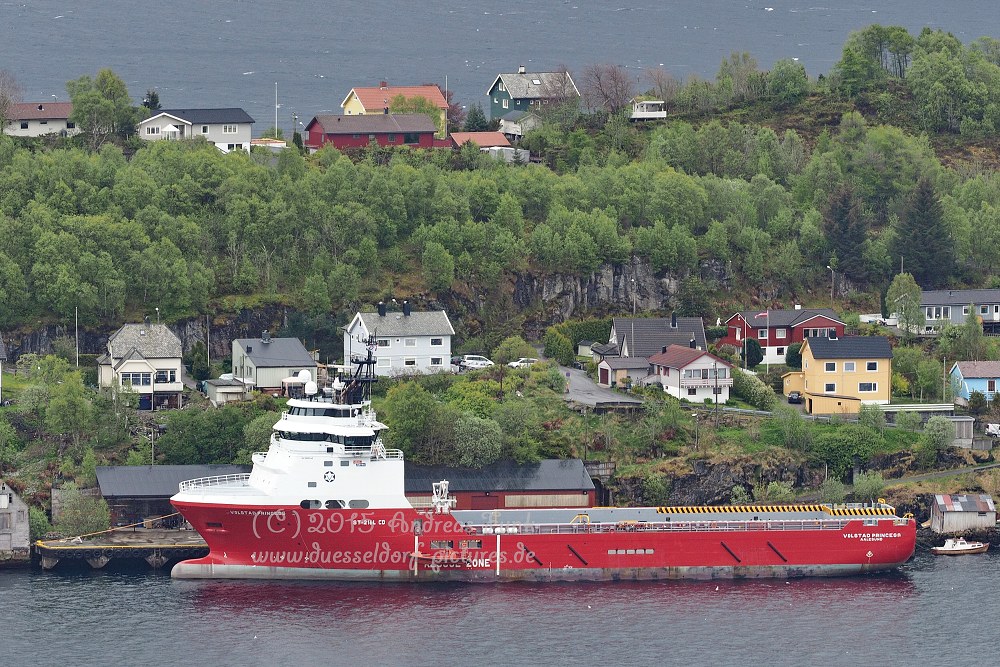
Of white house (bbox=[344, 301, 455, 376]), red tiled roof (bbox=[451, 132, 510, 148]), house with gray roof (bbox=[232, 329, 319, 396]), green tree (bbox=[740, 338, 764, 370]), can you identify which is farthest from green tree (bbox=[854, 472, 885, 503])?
red tiled roof (bbox=[451, 132, 510, 148])

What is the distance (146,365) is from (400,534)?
2237 centimetres

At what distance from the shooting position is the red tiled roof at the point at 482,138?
14175 centimetres

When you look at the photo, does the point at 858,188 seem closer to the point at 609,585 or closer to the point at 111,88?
the point at 111,88

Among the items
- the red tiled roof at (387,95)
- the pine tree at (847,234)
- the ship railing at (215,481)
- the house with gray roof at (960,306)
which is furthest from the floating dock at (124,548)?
the red tiled roof at (387,95)

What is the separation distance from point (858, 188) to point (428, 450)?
52657mm

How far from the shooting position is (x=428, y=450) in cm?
9462

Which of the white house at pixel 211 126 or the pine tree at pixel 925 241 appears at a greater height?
the white house at pixel 211 126

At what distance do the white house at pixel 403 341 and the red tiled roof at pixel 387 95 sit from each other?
40393mm

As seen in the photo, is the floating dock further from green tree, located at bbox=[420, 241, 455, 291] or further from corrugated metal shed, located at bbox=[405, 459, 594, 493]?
green tree, located at bbox=[420, 241, 455, 291]

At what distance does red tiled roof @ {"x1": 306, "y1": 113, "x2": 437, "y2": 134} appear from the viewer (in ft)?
454

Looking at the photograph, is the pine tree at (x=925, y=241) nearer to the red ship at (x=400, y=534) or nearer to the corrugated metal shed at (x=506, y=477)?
the corrugated metal shed at (x=506, y=477)

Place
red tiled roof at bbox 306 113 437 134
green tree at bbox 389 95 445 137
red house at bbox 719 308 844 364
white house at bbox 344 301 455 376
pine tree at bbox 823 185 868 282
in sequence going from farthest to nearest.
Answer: green tree at bbox 389 95 445 137 → red tiled roof at bbox 306 113 437 134 → pine tree at bbox 823 185 868 282 → red house at bbox 719 308 844 364 → white house at bbox 344 301 455 376

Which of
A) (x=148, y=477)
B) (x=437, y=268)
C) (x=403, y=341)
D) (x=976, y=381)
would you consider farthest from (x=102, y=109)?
(x=976, y=381)

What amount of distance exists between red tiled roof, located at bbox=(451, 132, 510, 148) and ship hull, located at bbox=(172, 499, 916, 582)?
58.9 meters
